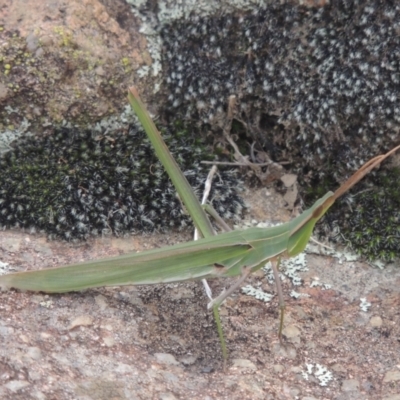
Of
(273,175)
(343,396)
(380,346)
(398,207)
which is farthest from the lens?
(273,175)

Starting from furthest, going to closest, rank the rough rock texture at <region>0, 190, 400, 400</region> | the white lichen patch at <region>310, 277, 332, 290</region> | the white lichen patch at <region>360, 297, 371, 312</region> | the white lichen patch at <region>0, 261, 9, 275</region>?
the white lichen patch at <region>310, 277, 332, 290</region> < the white lichen patch at <region>360, 297, 371, 312</region> < the white lichen patch at <region>0, 261, 9, 275</region> < the rough rock texture at <region>0, 190, 400, 400</region>

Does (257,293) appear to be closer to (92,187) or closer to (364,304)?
(364,304)

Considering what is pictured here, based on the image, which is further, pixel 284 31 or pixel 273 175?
pixel 273 175

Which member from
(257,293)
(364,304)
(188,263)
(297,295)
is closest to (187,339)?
(188,263)

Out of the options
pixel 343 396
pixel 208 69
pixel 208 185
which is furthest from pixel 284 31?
pixel 343 396

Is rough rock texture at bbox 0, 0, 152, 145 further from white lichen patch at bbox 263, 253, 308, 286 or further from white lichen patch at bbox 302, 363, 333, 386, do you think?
white lichen patch at bbox 302, 363, 333, 386

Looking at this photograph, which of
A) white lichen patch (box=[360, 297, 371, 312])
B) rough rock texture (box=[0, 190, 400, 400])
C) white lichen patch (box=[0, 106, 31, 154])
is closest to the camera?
rough rock texture (box=[0, 190, 400, 400])

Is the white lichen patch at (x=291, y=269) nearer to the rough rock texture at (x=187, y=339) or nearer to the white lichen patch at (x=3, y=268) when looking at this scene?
the rough rock texture at (x=187, y=339)

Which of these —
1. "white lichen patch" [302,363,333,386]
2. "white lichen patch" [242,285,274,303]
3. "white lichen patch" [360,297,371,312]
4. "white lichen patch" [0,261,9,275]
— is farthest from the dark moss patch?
"white lichen patch" [302,363,333,386]

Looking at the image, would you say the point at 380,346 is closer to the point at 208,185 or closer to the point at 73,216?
the point at 208,185
